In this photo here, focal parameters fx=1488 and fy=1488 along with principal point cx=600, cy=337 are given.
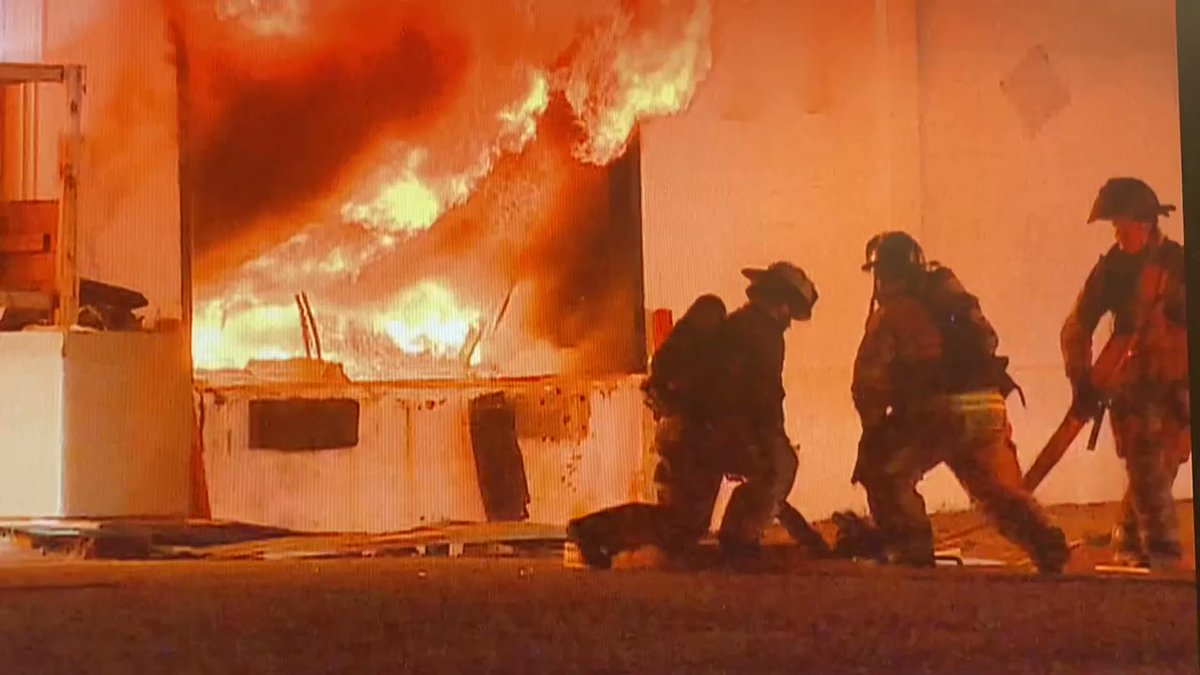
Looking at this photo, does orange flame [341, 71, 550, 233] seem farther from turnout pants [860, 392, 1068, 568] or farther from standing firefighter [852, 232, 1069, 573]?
turnout pants [860, 392, 1068, 568]

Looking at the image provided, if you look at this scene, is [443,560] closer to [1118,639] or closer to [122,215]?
[122,215]

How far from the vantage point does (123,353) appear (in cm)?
199

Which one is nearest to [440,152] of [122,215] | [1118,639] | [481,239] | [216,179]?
[481,239]

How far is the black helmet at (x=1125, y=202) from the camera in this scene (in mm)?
2053

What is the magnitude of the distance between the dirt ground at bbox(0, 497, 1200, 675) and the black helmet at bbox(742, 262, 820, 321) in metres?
0.36

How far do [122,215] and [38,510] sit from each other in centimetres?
41

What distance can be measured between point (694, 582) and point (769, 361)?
1.05 ft

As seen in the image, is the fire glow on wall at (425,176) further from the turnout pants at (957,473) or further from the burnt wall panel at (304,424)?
the turnout pants at (957,473)

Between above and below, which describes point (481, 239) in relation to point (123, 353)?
above

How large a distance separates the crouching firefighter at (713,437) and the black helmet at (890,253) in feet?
0.31

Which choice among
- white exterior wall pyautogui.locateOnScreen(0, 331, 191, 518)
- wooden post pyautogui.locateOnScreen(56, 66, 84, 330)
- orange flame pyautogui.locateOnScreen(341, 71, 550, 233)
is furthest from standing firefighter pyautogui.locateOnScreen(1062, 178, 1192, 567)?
wooden post pyautogui.locateOnScreen(56, 66, 84, 330)

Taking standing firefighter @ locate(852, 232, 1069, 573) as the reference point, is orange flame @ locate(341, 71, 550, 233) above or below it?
above

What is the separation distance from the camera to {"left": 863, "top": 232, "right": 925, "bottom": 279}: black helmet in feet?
6.70

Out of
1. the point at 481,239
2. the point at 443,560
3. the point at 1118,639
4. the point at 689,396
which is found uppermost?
the point at 481,239
